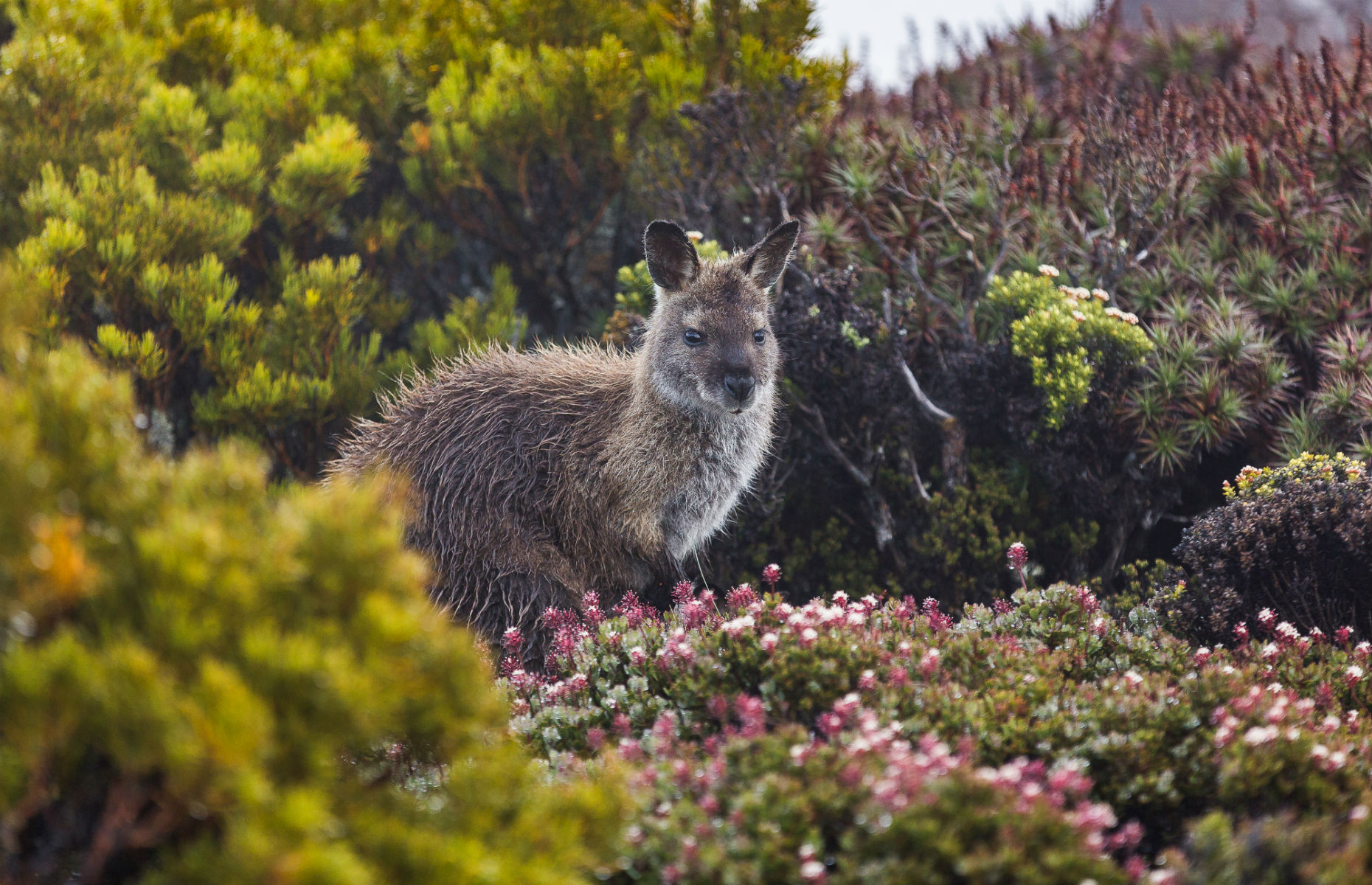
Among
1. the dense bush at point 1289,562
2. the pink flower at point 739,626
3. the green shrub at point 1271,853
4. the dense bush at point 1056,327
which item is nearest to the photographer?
the green shrub at point 1271,853

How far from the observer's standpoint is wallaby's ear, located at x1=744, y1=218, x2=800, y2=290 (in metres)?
6.57

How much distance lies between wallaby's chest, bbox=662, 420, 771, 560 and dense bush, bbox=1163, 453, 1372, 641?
8.79 feet

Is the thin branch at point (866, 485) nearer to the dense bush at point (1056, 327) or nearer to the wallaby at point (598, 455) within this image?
the dense bush at point (1056, 327)

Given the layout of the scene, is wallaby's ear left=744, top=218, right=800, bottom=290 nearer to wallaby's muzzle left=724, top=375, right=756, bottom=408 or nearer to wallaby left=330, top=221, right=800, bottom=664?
wallaby left=330, top=221, right=800, bottom=664

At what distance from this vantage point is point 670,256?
662cm

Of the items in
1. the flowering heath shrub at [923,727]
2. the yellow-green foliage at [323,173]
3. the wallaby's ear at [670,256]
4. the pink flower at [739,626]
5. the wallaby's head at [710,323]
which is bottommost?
the flowering heath shrub at [923,727]

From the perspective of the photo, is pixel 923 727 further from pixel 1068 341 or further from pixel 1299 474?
pixel 1068 341

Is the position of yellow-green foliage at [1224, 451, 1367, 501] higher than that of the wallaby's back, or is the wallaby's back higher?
the wallaby's back

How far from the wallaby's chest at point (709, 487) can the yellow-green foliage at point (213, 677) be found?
3534mm

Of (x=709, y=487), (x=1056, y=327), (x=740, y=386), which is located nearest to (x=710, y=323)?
(x=740, y=386)

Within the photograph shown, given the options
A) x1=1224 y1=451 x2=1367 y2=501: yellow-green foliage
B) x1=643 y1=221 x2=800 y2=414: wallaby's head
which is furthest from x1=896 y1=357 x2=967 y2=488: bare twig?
x1=1224 y1=451 x2=1367 y2=501: yellow-green foliage

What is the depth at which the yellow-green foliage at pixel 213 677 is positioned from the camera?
8.33 feet

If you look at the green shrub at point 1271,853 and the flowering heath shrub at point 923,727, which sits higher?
the flowering heath shrub at point 923,727

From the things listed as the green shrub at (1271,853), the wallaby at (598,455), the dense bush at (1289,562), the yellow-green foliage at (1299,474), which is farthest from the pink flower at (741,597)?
the yellow-green foliage at (1299,474)
